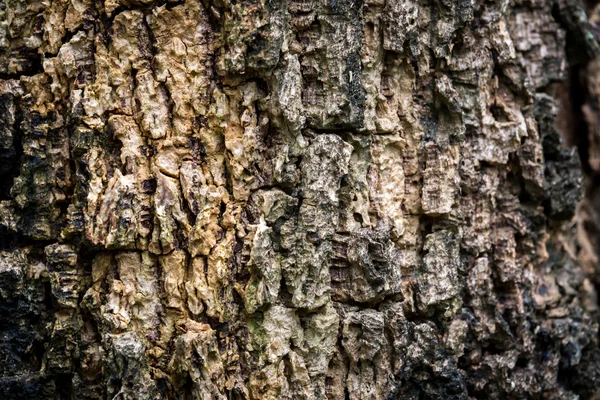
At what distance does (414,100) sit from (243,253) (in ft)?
2.47

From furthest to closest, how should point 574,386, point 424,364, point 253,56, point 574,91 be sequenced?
point 574,91 → point 574,386 → point 424,364 → point 253,56

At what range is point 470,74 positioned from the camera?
2.15 m

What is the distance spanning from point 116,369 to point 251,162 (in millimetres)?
694

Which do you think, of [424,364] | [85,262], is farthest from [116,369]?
[424,364]

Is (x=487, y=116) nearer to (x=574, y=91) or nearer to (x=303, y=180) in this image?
(x=303, y=180)

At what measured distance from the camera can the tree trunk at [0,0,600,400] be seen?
5.95 ft

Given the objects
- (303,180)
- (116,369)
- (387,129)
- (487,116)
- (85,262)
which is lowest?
(116,369)

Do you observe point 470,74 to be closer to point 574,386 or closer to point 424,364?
point 424,364

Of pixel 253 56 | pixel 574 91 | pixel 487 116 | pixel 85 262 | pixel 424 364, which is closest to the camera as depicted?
pixel 253 56

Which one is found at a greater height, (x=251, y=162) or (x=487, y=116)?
(x=487, y=116)

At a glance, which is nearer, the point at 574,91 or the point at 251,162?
the point at 251,162

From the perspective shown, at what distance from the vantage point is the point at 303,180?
1.84 m

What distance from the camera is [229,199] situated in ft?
6.07

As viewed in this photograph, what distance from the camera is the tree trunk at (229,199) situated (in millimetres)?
1814
